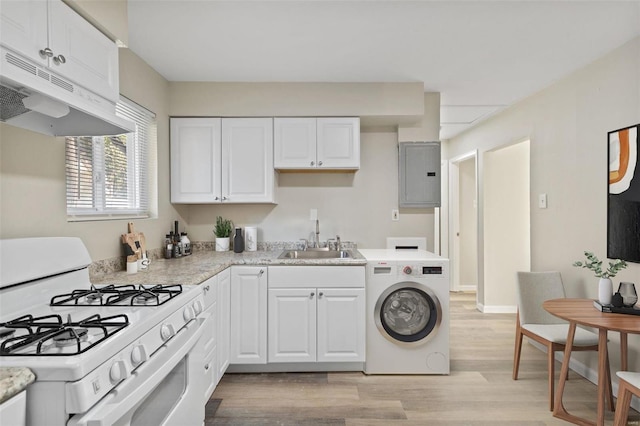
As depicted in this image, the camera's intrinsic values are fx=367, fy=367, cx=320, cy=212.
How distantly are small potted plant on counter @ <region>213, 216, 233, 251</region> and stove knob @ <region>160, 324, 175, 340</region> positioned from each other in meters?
2.03

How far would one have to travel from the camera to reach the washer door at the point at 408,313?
2934 millimetres

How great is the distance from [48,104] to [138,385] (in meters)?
1.09

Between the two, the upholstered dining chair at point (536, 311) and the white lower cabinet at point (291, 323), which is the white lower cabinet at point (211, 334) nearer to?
the white lower cabinet at point (291, 323)

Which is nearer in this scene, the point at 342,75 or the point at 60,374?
the point at 60,374

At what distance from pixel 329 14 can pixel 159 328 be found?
77.4 inches

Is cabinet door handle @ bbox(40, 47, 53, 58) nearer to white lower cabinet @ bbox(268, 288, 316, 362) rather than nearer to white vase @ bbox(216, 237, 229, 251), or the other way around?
white lower cabinet @ bbox(268, 288, 316, 362)

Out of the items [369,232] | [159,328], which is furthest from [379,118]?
[159,328]

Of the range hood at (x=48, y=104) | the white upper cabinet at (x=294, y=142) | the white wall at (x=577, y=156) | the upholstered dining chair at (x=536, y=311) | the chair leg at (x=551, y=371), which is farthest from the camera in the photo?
the white upper cabinet at (x=294, y=142)

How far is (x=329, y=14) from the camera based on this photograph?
2.24m

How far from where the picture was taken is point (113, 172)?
2.56 metres

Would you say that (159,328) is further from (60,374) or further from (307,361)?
(307,361)

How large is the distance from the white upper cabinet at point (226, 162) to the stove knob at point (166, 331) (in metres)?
1.99

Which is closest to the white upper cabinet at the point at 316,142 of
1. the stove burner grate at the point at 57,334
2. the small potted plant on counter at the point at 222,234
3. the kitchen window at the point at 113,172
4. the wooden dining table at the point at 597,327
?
the small potted plant on counter at the point at 222,234

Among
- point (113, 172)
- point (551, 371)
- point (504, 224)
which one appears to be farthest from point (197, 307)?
point (504, 224)
